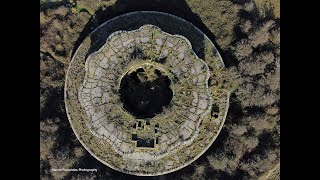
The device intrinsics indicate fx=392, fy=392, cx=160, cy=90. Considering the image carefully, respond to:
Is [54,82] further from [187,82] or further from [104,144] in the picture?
[187,82]

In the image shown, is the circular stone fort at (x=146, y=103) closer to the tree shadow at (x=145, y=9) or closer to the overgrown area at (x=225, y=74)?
the overgrown area at (x=225, y=74)

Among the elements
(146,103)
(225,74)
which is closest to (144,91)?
(146,103)

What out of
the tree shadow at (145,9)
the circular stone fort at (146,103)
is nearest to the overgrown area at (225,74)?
the tree shadow at (145,9)

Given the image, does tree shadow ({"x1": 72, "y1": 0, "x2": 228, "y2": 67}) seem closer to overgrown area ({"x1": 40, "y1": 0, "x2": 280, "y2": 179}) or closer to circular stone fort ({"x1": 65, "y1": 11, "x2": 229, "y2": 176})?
overgrown area ({"x1": 40, "y1": 0, "x2": 280, "y2": 179})

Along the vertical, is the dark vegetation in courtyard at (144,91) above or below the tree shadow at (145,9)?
below

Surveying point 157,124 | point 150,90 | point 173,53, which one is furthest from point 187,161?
point 173,53

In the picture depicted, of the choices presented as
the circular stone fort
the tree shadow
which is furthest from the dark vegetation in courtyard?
the tree shadow

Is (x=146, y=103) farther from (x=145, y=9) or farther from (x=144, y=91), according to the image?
(x=145, y=9)
